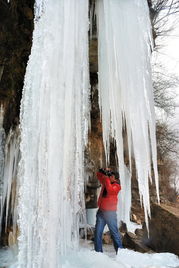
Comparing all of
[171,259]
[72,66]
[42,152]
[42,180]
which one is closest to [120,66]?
[72,66]

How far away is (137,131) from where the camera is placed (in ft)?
8.25

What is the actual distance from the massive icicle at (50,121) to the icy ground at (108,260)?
48.0 inches

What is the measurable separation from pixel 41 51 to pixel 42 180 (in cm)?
106

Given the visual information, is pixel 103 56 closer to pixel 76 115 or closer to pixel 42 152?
pixel 76 115

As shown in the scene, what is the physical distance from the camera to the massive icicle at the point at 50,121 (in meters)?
1.99

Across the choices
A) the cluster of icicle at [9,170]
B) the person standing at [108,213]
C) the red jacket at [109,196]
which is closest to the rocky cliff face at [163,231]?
the person standing at [108,213]

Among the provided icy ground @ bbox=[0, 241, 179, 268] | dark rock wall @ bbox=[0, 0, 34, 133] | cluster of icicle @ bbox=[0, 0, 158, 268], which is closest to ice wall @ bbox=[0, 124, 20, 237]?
dark rock wall @ bbox=[0, 0, 34, 133]

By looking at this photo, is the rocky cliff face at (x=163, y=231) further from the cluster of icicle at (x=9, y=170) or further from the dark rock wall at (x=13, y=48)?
the dark rock wall at (x=13, y=48)

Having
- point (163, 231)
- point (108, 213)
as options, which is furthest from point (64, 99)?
point (163, 231)

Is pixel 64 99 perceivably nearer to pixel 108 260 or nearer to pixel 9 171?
pixel 108 260

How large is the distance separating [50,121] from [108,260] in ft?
6.88

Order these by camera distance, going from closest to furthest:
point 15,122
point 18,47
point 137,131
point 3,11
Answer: point 137,131 < point 3,11 < point 18,47 < point 15,122

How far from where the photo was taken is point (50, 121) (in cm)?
205

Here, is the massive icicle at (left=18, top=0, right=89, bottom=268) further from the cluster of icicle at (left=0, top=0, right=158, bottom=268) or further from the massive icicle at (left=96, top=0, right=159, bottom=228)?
the massive icicle at (left=96, top=0, right=159, bottom=228)
